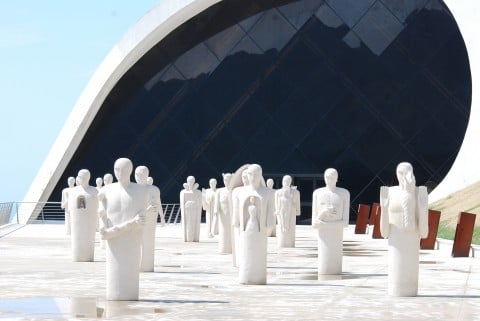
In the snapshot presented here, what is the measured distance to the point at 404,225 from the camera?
1087 centimetres

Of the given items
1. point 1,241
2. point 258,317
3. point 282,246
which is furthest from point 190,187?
point 258,317

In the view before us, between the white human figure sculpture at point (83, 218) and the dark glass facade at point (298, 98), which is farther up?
the dark glass facade at point (298, 98)

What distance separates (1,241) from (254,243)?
12.7m

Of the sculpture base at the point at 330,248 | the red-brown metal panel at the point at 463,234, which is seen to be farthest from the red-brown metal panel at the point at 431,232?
the sculpture base at the point at 330,248

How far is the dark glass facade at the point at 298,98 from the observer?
35156mm

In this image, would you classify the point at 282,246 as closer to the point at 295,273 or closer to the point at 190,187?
the point at 190,187

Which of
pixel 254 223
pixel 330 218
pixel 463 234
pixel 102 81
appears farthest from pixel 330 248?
pixel 102 81

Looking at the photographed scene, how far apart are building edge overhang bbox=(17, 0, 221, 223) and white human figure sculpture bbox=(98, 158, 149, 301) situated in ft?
87.0

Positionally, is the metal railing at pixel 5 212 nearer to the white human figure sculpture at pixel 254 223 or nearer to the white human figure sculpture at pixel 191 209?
the white human figure sculpture at pixel 191 209

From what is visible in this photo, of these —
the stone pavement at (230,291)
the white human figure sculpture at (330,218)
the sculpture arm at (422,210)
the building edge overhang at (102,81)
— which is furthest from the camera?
the building edge overhang at (102,81)

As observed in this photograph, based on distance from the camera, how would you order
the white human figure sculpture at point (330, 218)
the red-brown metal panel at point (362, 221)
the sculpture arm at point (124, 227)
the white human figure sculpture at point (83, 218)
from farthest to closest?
the red-brown metal panel at point (362, 221) → the white human figure sculpture at point (83, 218) → the white human figure sculpture at point (330, 218) → the sculpture arm at point (124, 227)

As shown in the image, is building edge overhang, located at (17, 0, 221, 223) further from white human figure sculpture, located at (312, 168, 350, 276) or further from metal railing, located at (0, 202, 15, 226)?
white human figure sculpture, located at (312, 168, 350, 276)

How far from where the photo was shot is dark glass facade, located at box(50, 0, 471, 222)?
35156 mm

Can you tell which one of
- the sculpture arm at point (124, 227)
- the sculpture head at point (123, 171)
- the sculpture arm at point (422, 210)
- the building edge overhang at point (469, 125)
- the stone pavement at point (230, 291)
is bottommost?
the stone pavement at point (230, 291)
